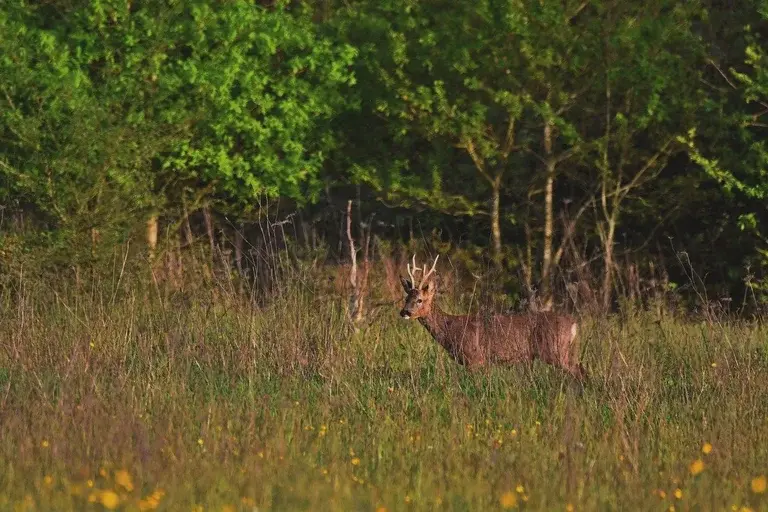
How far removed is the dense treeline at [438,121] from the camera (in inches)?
719

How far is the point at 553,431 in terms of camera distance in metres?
7.93

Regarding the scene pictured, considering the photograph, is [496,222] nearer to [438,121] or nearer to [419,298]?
[438,121]

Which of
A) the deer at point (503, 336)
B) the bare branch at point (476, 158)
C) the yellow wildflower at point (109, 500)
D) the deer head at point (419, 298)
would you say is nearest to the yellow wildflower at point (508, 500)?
the yellow wildflower at point (109, 500)

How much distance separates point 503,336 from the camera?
10953 millimetres

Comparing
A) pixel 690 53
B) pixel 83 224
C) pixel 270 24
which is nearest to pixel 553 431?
pixel 83 224

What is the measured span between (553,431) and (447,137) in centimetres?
1323

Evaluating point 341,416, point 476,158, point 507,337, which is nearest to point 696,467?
point 341,416

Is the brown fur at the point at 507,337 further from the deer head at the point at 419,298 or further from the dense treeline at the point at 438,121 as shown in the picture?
the dense treeline at the point at 438,121

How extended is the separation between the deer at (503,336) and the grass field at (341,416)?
0.17 metres

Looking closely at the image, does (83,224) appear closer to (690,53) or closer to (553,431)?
(690,53)

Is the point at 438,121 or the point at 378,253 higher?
the point at 438,121

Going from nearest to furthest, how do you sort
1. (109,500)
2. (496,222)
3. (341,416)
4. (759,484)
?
(109,500)
(759,484)
(341,416)
(496,222)

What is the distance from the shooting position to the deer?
10.7 m

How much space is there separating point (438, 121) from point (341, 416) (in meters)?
12.0
